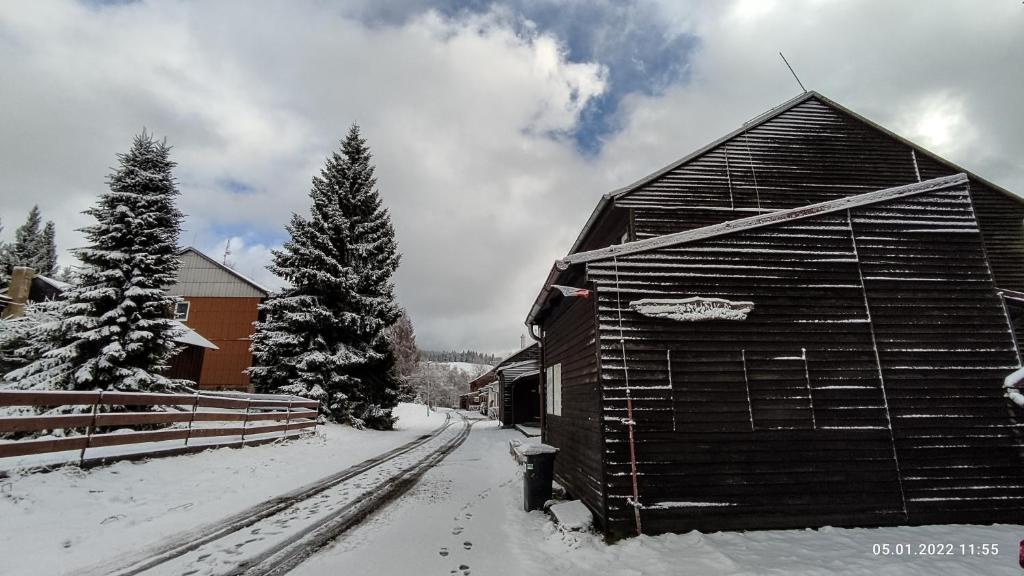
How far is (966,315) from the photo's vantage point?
7.55m

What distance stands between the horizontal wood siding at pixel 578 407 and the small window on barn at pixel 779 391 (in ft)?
8.32

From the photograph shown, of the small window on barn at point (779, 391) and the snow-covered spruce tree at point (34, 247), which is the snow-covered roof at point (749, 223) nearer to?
the small window on barn at point (779, 391)

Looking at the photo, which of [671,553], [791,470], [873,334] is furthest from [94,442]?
[873,334]

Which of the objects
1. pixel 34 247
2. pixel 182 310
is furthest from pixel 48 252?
pixel 182 310

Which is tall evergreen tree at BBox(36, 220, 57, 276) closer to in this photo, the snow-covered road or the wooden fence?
the wooden fence

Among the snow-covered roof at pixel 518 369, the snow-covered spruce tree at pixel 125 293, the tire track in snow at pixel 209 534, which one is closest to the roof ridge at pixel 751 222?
the tire track in snow at pixel 209 534

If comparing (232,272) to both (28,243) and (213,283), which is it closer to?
(213,283)

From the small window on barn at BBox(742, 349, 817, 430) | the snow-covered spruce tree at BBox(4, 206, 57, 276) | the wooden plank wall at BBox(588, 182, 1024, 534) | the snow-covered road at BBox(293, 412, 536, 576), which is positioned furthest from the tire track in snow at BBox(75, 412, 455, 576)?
the snow-covered spruce tree at BBox(4, 206, 57, 276)

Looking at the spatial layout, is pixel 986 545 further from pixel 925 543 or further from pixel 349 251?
pixel 349 251

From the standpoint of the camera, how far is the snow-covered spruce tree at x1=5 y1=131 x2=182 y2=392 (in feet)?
40.5

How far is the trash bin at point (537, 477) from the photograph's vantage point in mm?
7504

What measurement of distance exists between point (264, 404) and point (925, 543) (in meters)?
16.2

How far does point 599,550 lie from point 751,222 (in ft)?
19.6

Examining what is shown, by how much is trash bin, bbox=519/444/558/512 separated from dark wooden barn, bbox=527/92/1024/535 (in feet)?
2.12
